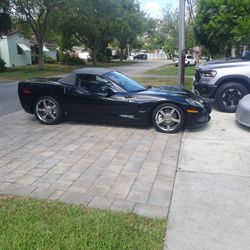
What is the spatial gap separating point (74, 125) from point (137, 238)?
463 cm

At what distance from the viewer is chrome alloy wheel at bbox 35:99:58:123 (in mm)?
7336

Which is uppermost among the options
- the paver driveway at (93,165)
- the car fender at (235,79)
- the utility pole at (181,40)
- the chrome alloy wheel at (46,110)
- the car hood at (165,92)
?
the utility pole at (181,40)

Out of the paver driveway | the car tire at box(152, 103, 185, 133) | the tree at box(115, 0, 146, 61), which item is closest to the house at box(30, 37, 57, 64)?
the tree at box(115, 0, 146, 61)

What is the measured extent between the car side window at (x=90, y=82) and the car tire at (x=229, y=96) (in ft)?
10.9

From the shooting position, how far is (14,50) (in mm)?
39188

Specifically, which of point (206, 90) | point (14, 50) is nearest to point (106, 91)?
point (206, 90)

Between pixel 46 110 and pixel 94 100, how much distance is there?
1224 mm

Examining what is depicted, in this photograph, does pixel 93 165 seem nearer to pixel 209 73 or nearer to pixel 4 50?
pixel 209 73

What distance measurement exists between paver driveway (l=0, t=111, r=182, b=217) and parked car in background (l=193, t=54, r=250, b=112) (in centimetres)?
272

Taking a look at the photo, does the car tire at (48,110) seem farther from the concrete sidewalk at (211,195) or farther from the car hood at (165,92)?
the concrete sidewalk at (211,195)

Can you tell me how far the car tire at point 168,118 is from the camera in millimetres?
6516

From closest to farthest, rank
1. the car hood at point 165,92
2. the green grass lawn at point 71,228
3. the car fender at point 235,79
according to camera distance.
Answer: the green grass lawn at point 71,228
the car hood at point 165,92
the car fender at point 235,79

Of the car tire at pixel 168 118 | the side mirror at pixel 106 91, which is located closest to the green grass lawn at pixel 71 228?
the car tire at pixel 168 118

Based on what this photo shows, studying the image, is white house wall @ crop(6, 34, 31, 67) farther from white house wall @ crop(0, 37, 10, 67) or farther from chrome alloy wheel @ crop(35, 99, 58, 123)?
chrome alloy wheel @ crop(35, 99, 58, 123)
